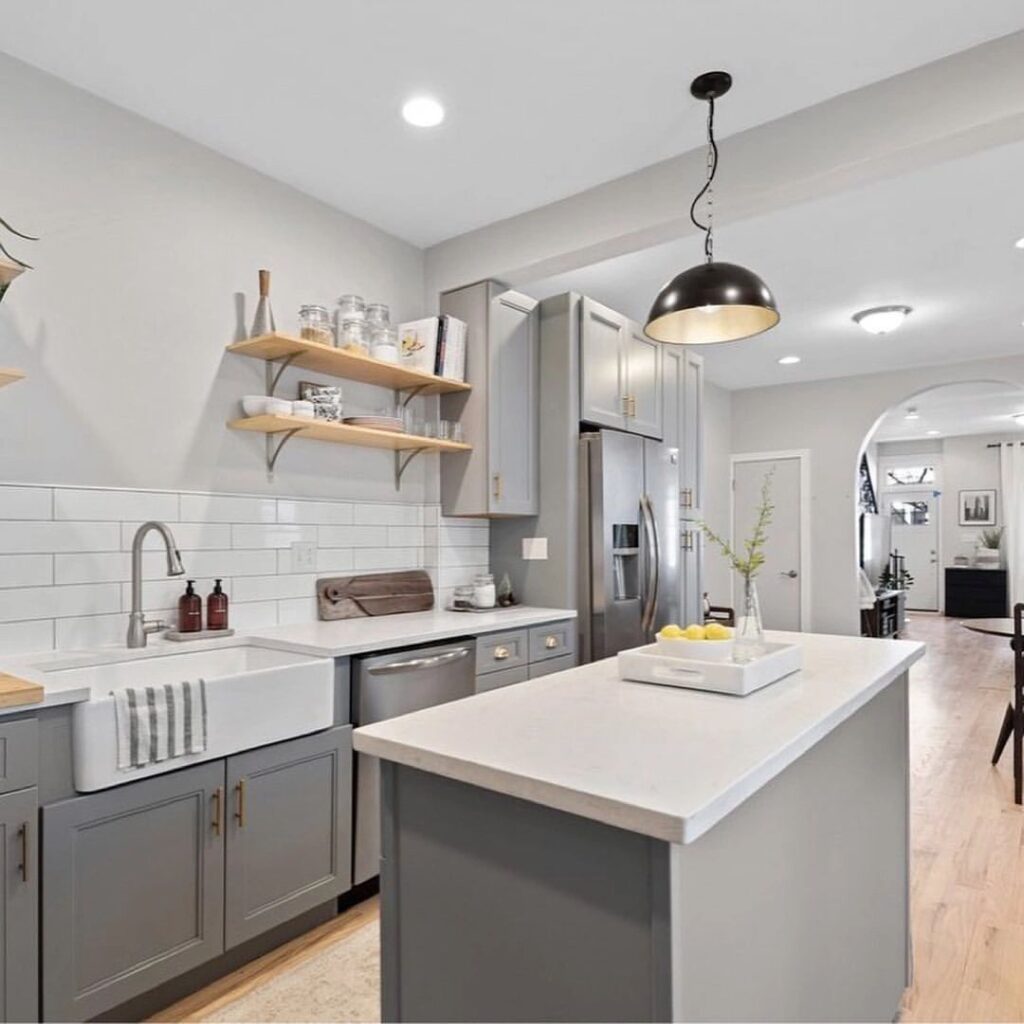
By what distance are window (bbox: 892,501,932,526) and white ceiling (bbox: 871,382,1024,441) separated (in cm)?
117

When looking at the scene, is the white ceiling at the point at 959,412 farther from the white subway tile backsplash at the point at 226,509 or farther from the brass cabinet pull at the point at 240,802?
the brass cabinet pull at the point at 240,802

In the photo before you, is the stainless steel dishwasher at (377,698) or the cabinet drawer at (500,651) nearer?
the stainless steel dishwasher at (377,698)

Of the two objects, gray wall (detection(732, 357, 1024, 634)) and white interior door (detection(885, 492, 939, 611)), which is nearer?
gray wall (detection(732, 357, 1024, 634))

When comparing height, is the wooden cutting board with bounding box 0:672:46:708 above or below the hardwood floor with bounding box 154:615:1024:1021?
above

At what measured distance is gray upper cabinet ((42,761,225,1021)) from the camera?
5.41ft

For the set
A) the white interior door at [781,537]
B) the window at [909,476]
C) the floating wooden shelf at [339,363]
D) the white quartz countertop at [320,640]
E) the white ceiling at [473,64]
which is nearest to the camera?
the white quartz countertop at [320,640]

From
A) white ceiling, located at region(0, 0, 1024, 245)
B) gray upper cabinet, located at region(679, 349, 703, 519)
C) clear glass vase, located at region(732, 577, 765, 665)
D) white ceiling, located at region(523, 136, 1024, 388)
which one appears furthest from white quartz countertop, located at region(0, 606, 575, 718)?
white ceiling, located at region(523, 136, 1024, 388)

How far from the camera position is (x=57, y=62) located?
2211 mm

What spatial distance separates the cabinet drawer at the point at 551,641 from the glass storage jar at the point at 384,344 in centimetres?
134

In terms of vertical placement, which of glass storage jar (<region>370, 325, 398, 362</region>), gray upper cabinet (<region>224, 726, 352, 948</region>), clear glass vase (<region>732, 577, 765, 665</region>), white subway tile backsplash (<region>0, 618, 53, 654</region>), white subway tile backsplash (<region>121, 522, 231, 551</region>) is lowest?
gray upper cabinet (<region>224, 726, 352, 948</region>)

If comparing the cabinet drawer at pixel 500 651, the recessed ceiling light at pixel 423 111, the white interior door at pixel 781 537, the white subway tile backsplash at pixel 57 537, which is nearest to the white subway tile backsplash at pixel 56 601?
the white subway tile backsplash at pixel 57 537

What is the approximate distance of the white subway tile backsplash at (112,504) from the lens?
A: 88.6 inches

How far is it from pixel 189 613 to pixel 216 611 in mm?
103

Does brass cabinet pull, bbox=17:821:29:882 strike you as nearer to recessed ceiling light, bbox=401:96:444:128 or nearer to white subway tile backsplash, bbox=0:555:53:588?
white subway tile backsplash, bbox=0:555:53:588
